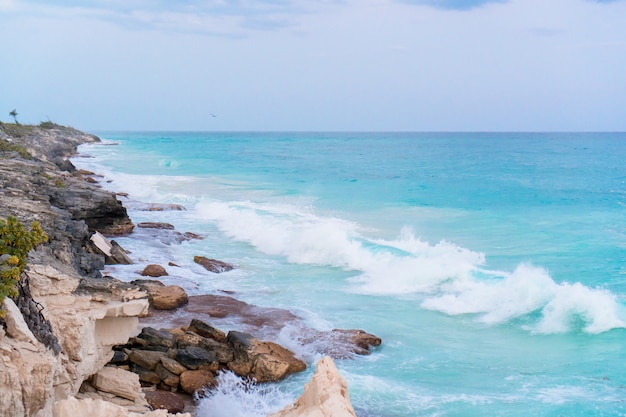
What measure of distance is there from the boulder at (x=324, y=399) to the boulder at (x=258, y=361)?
6.35 metres

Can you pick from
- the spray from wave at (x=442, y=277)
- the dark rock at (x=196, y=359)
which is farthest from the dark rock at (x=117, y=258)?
the dark rock at (x=196, y=359)

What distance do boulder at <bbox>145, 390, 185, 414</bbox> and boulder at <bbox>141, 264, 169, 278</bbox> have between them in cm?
872

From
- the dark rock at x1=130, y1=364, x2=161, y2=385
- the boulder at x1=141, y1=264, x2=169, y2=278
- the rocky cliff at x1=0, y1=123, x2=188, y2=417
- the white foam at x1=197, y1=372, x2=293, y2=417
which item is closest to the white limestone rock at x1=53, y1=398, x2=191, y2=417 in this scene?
the rocky cliff at x1=0, y1=123, x2=188, y2=417

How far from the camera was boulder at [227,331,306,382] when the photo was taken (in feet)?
45.1

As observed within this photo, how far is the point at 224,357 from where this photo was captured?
13898 millimetres

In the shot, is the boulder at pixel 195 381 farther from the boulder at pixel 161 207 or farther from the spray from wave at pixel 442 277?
the boulder at pixel 161 207

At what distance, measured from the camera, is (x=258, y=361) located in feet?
45.5

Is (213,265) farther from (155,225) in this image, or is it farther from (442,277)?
(442,277)

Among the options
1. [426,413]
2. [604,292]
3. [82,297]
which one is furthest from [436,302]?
[82,297]

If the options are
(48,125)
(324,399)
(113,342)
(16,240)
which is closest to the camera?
(324,399)

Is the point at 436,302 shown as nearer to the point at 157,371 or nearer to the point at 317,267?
the point at 317,267

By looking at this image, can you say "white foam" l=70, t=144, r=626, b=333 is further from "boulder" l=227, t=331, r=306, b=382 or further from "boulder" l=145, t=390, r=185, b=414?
"boulder" l=145, t=390, r=185, b=414

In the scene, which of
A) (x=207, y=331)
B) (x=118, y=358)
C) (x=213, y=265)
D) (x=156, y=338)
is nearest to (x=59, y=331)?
(x=118, y=358)

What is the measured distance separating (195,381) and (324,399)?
6.52 metres
